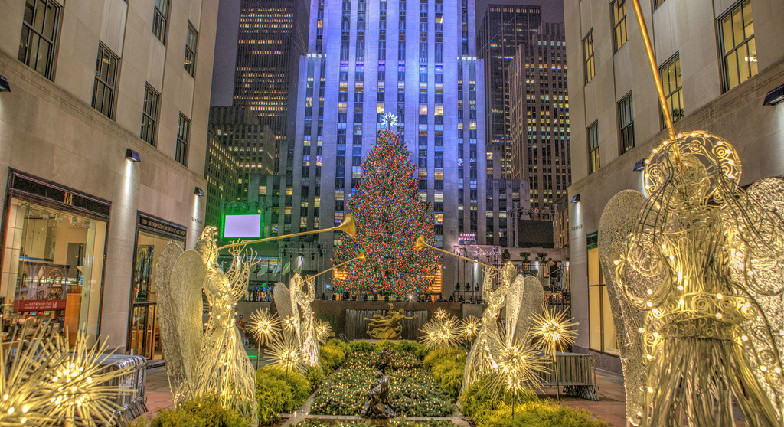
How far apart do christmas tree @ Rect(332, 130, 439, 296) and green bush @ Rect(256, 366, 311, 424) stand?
78.8 feet

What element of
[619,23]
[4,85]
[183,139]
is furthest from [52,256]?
[619,23]

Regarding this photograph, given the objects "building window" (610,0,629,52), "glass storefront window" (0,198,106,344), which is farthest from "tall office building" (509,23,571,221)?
"glass storefront window" (0,198,106,344)

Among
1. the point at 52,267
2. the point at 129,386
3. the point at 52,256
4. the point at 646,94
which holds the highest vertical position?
the point at 646,94

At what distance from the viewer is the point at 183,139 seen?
70.1 feet

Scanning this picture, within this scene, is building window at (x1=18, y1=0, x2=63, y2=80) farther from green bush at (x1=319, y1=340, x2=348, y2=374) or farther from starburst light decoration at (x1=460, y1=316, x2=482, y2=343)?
starburst light decoration at (x1=460, y1=316, x2=482, y2=343)

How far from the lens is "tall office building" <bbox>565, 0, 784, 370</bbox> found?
10906 millimetres

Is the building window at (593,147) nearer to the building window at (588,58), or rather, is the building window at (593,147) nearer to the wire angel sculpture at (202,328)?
the building window at (588,58)

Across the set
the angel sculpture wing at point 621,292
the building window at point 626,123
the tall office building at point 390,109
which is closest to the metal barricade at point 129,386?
the angel sculpture wing at point 621,292

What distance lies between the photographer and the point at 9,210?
36.4 ft

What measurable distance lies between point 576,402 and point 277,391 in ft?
24.9

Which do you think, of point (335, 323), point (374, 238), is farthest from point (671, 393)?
point (374, 238)

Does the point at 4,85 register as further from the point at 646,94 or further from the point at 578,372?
the point at 646,94

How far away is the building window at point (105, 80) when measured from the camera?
15000 millimetres

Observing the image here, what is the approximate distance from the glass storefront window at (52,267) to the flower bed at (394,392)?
7.64 meters
